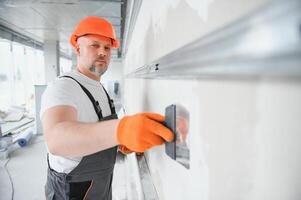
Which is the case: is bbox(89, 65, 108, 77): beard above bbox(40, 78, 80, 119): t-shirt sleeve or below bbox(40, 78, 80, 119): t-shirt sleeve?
above

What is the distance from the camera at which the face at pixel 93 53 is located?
1.35 meters

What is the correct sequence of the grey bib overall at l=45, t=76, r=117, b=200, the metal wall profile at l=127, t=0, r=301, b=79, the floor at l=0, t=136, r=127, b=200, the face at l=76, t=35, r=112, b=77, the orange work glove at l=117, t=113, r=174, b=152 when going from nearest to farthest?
the metal wall profile at l=127, t=0, r=301, b=79 < the orange work glove at l=117, t=113, r=174, b=152 < the grey bib overall at l=45, t=76, r=117, b=200 < the face at l=76, t=35, r=112, b=77 < the floor at l=0, t=136, r=127, b=200

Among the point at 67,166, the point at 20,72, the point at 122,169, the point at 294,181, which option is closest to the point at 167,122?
the point at 294,181

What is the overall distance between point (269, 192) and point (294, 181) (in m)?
0.05

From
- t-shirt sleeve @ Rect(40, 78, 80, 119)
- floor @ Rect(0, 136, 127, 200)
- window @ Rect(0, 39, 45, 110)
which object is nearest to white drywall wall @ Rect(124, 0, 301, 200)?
t-shirt sleeve @ Rect(40, 78, 80, 119)

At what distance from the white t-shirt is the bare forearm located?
20 cm

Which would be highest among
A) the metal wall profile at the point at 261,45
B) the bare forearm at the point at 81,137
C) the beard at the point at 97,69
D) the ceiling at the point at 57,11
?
the ceiling at the point at 57,11

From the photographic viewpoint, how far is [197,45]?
1.36ft

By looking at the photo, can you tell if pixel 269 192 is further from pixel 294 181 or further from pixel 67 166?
pixel 67 166

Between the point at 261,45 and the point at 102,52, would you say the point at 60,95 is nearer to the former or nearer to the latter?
the point at 102,52

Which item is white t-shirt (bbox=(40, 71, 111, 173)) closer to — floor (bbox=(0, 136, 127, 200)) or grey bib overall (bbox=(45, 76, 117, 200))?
grey bib overall (bbox=(45, 76, 117, 200))

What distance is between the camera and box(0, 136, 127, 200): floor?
2668 mm

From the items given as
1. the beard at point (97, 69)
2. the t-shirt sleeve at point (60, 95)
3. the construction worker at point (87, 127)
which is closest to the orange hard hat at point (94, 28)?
the construction worker at point (87, 127)

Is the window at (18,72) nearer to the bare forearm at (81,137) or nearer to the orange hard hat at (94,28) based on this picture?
the orange hard hat at (94,28)
